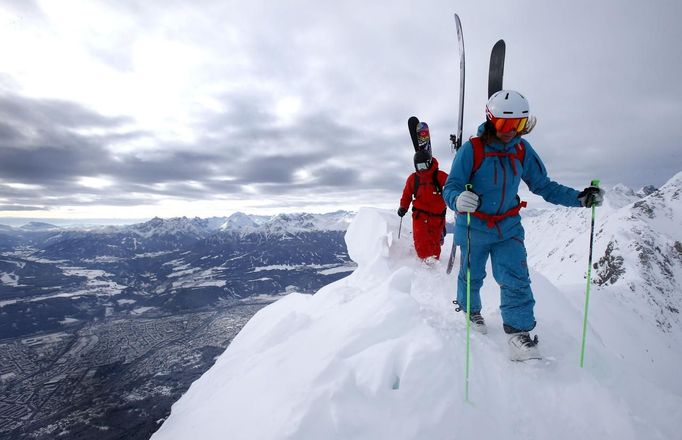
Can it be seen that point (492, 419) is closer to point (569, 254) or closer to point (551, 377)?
point (551, 377)

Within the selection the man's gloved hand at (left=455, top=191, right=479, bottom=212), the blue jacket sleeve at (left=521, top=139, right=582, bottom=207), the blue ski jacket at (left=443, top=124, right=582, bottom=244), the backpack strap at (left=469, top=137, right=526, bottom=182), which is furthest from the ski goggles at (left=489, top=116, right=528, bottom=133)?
the man's gloved hand at (left=455, top=191, right=479, bottom=212)

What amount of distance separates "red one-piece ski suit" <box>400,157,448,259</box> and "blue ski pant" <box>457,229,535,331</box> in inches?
169

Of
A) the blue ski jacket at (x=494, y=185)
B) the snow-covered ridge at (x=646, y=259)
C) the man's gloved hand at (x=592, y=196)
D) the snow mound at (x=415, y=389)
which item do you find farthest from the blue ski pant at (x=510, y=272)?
the snow-covered ridge at (x=646, y=259)

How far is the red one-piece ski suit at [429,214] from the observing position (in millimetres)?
9961

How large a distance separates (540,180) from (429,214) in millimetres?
4541

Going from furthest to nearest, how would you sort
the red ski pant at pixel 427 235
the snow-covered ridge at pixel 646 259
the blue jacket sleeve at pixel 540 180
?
the snow-covered ridge at pixel 646 259 → the red ski pant at pixel 427 235 → the blue jacket sleeve at pixel 540 180

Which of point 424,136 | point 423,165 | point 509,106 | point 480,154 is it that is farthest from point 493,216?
point 424,136

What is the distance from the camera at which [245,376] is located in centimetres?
563

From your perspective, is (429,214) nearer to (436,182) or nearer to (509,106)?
(436,182)

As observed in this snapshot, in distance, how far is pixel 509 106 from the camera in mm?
4855

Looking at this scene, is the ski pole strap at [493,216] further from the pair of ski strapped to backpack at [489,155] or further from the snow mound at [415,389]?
the snow mound at [415,389]

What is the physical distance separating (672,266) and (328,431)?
79155mm

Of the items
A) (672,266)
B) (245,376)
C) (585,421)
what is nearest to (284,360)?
(245,376)

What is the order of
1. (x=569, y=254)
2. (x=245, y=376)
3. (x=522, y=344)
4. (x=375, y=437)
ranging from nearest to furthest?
(x=375, y=437) < (x=522, y=344) < (x=245, y=376) < (x=569, y=254)
